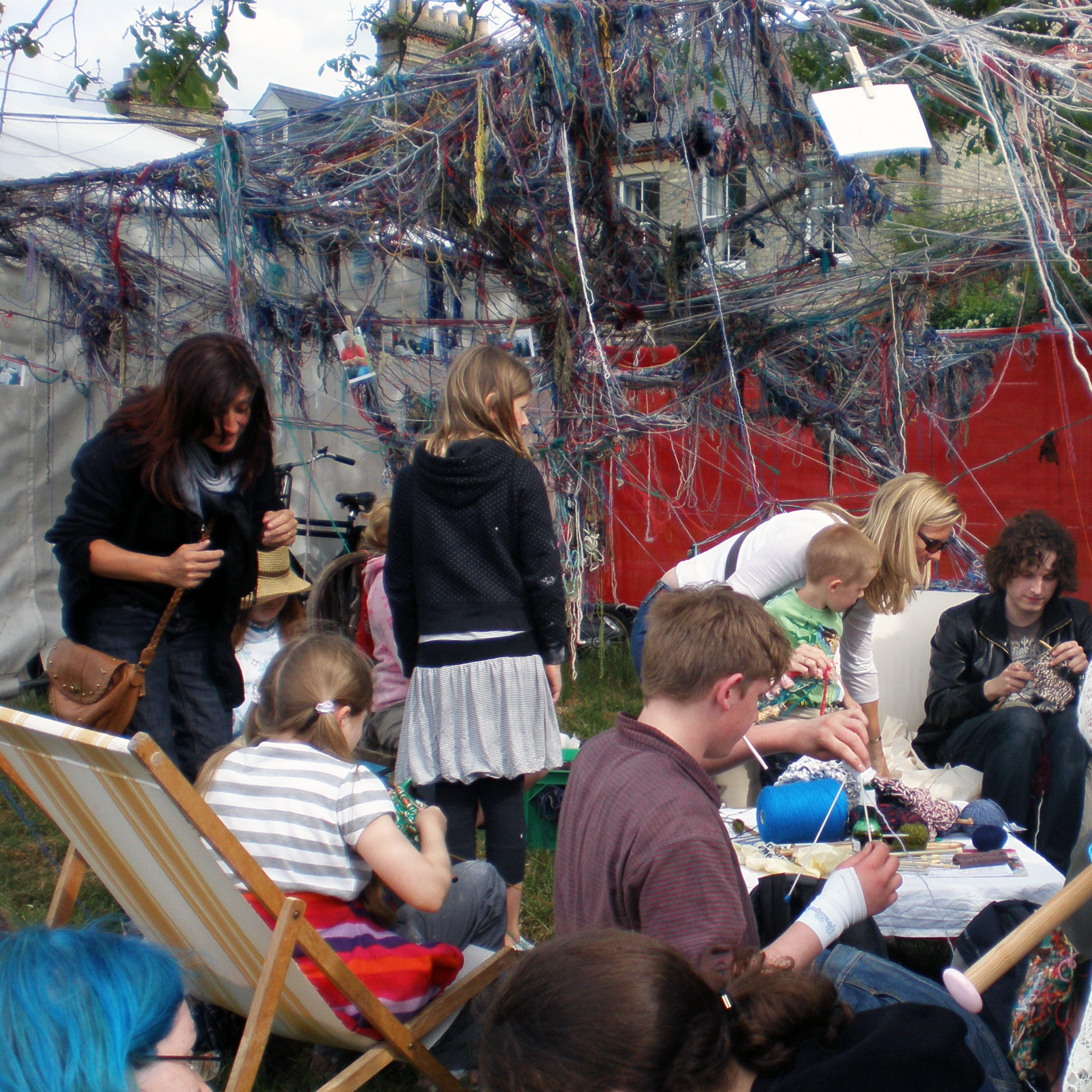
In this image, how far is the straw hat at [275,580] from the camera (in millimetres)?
4184

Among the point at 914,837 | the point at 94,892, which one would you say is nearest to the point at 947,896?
the point at 914,837

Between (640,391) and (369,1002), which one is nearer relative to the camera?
(369,1002)

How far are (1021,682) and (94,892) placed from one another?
3384 millimetres

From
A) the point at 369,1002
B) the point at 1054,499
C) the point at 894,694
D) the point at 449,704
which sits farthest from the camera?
the point at 1054,499

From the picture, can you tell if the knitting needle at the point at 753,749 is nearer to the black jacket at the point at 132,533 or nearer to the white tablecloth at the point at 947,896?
the white tablecloth at the point at 947,896

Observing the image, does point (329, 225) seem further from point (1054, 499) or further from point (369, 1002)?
point (1054, 499)

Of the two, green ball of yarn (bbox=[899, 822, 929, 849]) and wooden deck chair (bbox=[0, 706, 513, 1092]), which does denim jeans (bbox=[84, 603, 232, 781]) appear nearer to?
wooden deck chair (bbox=[0, 706, 513, 1092])

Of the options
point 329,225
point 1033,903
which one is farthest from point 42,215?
point 1033,903

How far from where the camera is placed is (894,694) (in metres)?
4.65

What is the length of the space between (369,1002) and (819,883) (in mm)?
1057

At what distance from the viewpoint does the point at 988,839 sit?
8.73 feet

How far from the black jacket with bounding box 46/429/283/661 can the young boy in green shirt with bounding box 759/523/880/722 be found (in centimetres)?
157

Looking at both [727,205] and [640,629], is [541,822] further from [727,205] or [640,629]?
[727,205]

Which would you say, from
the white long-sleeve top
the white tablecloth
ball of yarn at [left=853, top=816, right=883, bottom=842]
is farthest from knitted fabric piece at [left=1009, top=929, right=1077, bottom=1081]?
the white long-sleeve top
